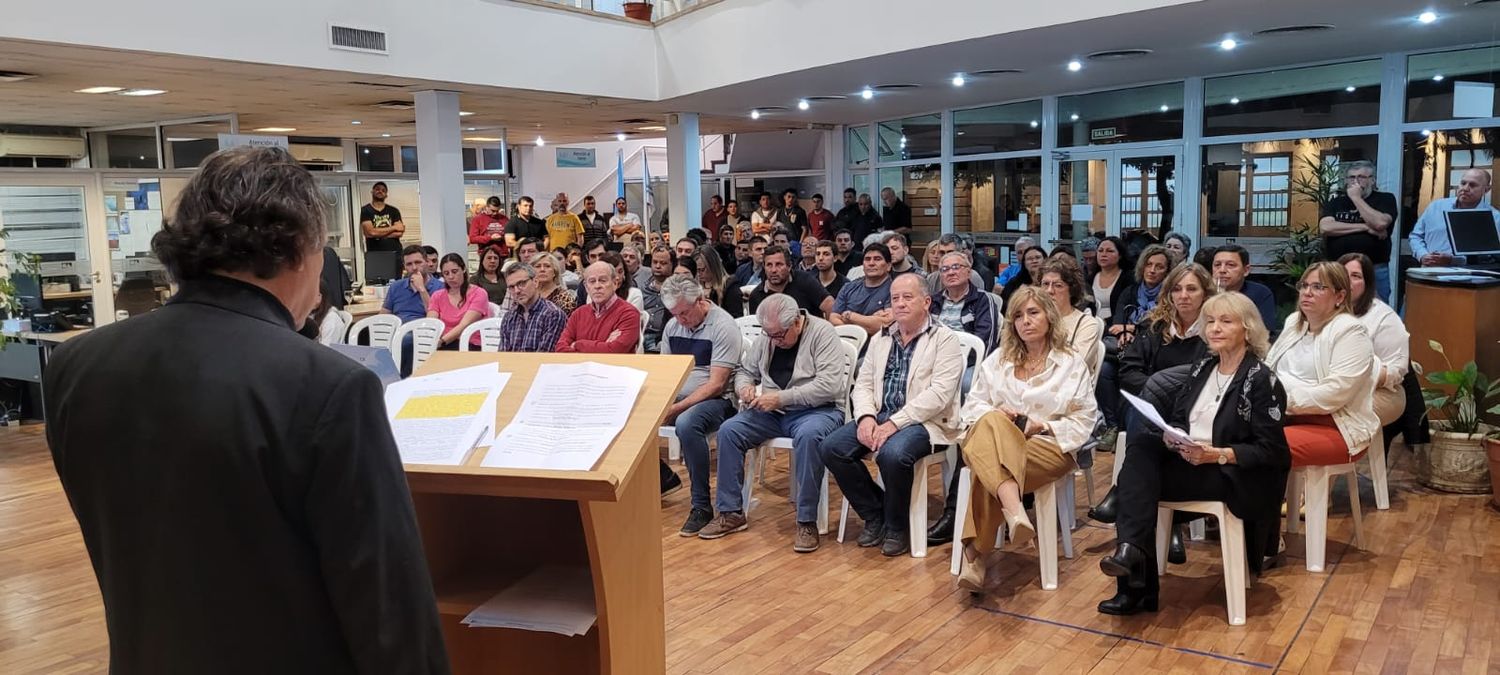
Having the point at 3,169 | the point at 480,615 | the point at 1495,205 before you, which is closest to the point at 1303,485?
the point at 480,615

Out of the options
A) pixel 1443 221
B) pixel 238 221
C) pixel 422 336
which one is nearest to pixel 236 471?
pixel 238 221

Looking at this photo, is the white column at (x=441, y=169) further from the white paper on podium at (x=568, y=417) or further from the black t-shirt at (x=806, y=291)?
the white paper on podium at (x=568, y=417)

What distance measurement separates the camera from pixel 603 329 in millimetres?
5570

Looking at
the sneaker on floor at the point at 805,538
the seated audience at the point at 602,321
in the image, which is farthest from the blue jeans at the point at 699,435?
the seated audience at the point at 602,321

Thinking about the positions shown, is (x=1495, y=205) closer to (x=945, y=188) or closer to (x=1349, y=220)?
(x=1349, y=220)

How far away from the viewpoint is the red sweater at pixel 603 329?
217 inches

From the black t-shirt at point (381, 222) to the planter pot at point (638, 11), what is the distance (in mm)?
3257

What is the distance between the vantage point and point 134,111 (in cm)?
1071

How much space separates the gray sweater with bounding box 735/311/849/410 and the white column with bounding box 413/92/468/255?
5039 millimetres

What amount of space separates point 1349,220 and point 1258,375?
4551mm

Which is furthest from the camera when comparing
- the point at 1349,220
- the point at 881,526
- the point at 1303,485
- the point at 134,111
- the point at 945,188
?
the point at 945,188

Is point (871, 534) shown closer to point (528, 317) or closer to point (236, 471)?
point (528, 317)

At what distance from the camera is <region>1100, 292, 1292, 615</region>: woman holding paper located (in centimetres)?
365

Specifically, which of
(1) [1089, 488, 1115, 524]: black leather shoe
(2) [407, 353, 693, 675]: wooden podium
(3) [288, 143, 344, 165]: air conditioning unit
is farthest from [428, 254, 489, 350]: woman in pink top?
(3) [288, 143, 344, 165]: air conditioning unit
